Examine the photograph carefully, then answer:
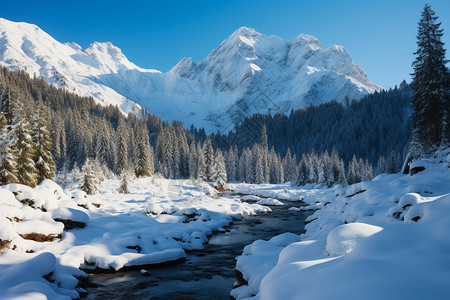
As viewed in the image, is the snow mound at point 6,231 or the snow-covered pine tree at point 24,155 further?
the snow-covered pine tree at point 24,155

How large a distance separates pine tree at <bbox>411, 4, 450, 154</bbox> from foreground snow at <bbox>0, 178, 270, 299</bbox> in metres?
23.4

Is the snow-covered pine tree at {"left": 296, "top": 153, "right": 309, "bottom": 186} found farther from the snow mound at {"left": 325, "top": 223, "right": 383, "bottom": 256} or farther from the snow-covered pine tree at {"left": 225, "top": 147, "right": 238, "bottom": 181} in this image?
the snow mound at {"left": 325, "top": 223, "right": 383, "bottom": 256}

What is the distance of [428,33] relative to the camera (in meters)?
27.8

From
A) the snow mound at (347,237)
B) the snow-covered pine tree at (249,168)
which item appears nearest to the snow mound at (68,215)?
the snow mound at (347,237)

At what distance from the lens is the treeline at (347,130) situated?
482ft

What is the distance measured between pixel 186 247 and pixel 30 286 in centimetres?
1057

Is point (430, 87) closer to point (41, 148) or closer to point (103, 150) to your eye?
point (41, 148)

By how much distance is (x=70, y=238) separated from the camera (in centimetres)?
1727

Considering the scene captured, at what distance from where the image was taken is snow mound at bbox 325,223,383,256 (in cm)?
692

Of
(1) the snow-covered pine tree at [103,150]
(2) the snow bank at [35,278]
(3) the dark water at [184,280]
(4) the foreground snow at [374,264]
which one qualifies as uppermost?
(1) the snow-covered pine tree at [103,150]

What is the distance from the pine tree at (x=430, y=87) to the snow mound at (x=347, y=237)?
26.2 metres

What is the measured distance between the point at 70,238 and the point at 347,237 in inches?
670

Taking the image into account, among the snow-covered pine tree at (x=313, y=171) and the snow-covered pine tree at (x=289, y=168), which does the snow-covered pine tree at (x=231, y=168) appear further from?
the snow-covered pine tree at (x=313, y=171)

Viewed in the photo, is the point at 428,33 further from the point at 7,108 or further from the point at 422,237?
the point at 7,108
